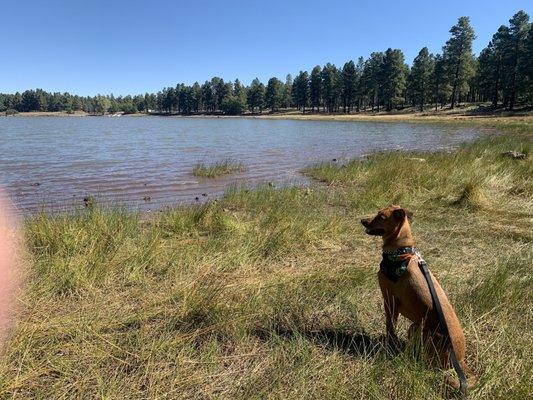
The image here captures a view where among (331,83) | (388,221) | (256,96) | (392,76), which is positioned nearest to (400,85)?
(392,76)

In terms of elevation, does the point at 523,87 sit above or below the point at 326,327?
above

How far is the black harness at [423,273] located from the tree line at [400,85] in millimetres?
60631

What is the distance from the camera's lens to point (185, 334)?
3.27 m

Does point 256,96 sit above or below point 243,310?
above

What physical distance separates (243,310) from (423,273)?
1586 mm

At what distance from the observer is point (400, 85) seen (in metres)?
83.4

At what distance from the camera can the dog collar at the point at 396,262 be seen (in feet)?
10.5

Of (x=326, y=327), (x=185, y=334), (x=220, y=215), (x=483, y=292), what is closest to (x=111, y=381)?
(x=185, y=334)

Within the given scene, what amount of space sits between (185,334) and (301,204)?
605cm

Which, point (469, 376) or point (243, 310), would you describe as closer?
point (469, 376)

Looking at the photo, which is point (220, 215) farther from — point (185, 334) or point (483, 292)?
point (483, 292)

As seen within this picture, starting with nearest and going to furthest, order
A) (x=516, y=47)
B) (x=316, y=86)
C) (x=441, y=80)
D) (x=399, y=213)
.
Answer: (x=399, y=213) → (x=516, y=47) → (x=441, y=80) → (x=316, y=86)

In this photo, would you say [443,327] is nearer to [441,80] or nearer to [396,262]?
[396,262]

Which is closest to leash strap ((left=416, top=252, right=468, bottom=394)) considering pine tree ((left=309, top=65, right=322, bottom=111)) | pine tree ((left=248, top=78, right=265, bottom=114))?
pine tree ((left=309, top=65, right=322, bottom=111))
